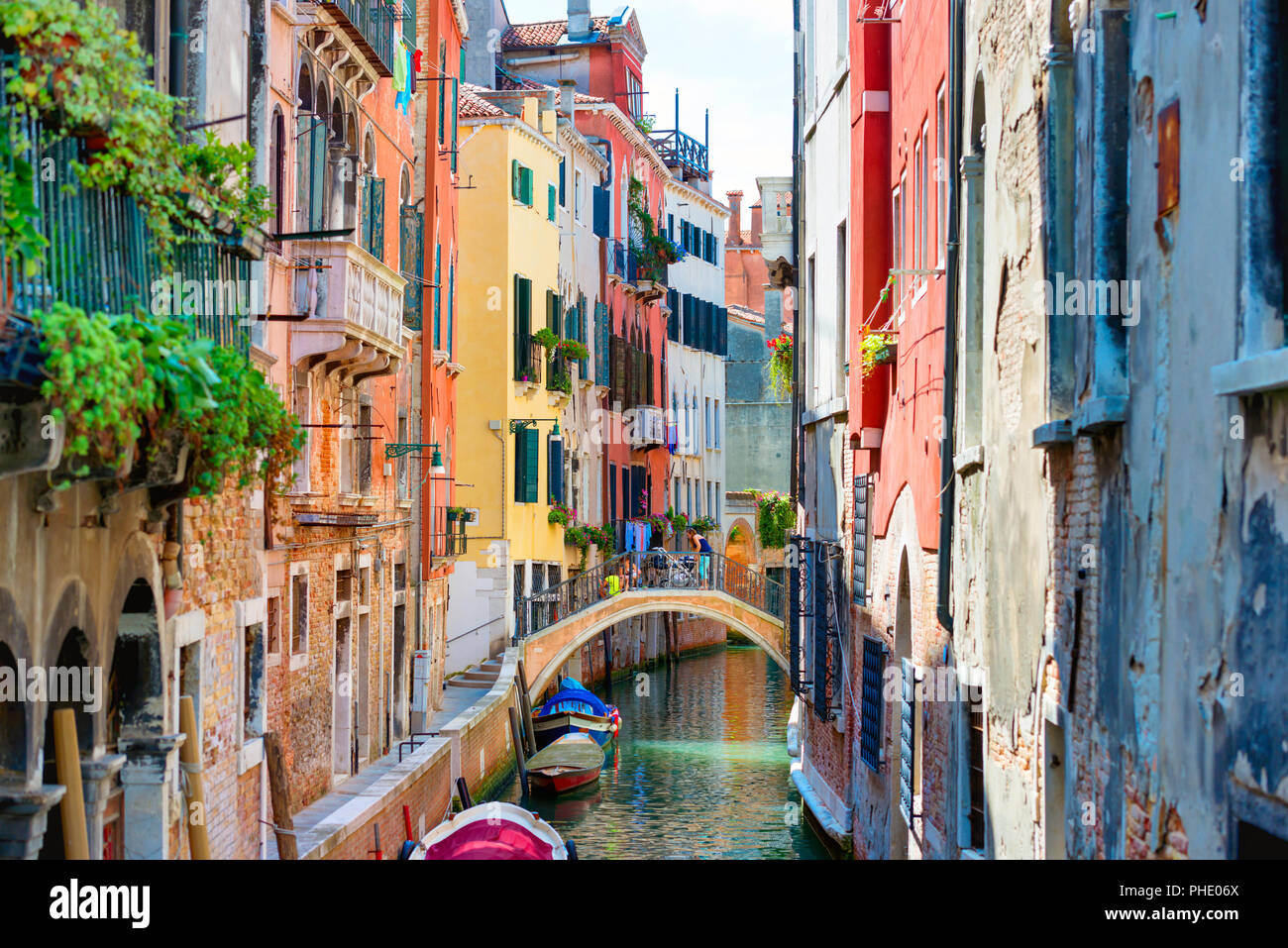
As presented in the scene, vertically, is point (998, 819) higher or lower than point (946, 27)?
lower

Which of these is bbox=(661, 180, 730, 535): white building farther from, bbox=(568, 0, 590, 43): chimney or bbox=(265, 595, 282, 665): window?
bbox=(265, 595, 282, 665): window

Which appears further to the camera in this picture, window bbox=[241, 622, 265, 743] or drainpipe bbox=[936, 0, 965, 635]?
window bbox=[241, 622, 265, 743]

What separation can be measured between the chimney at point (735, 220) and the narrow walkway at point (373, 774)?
2878 centimetres

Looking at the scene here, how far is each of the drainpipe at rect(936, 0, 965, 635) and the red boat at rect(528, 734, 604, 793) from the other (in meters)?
12.7

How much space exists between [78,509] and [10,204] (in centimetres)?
201

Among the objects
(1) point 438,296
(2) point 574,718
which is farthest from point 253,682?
(2) point 574,718

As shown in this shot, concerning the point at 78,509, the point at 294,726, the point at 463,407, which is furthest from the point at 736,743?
the point at 78,509

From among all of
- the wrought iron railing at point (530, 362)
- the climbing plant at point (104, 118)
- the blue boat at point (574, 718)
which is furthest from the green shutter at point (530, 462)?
the climbing plant at point (104, 118)

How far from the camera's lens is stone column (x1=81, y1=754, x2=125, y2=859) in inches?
300

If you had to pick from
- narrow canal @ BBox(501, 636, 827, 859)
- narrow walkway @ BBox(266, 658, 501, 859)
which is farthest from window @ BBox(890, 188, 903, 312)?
narrow canal @ BBox(501, 636, 827, 859)

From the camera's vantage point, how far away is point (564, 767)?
22.3 m

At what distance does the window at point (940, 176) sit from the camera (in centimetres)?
1081
